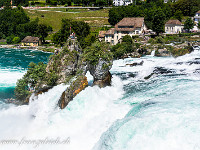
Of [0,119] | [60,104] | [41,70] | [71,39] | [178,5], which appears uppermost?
[178,5]

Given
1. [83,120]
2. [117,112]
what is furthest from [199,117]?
[83,120]

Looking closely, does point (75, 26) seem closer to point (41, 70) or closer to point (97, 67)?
point (41, 70)

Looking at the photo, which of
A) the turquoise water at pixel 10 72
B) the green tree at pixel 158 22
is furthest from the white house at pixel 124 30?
the turquoise water at pixel 10 72

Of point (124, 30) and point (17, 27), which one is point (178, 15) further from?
point (17, 27)

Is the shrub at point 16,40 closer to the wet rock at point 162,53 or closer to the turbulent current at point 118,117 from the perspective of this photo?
the wet rock at point 162,53

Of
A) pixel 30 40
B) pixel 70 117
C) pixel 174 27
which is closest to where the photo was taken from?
pixel 70 117

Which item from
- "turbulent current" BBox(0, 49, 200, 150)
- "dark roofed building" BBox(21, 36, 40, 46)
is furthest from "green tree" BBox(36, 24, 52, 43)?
"turbulent current" BBox(0, 49, 200, 150)

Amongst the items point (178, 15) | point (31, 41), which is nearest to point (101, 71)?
point (31, 41)
